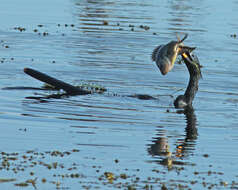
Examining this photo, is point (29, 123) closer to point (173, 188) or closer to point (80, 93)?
point (80, 93)

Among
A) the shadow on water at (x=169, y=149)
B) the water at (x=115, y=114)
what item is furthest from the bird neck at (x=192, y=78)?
the shadow on water at (x=169, y=149)

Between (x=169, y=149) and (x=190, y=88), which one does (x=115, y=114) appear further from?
(x=169, y=149)

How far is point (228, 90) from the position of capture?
17.1 metres

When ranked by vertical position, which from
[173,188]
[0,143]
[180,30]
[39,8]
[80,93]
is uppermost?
[39,8]

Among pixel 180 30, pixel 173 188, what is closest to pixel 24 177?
→ pixel 173 188

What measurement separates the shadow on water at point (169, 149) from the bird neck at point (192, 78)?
157cm

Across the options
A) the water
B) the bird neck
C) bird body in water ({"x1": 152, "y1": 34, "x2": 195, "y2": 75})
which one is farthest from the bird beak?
the bird neck

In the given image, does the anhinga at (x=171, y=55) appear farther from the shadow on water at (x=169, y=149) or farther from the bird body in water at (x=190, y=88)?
the shadow on water at (x=169, y=149)

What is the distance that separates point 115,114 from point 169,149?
2.87m

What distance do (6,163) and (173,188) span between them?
7.82 feet

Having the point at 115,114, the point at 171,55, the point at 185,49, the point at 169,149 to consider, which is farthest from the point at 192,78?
the point at 169,149

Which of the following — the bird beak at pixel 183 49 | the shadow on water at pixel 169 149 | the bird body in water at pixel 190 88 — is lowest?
the shadow on water at pixel 169 149

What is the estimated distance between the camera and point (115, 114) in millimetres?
13711

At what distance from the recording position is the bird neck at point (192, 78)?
14.3m
